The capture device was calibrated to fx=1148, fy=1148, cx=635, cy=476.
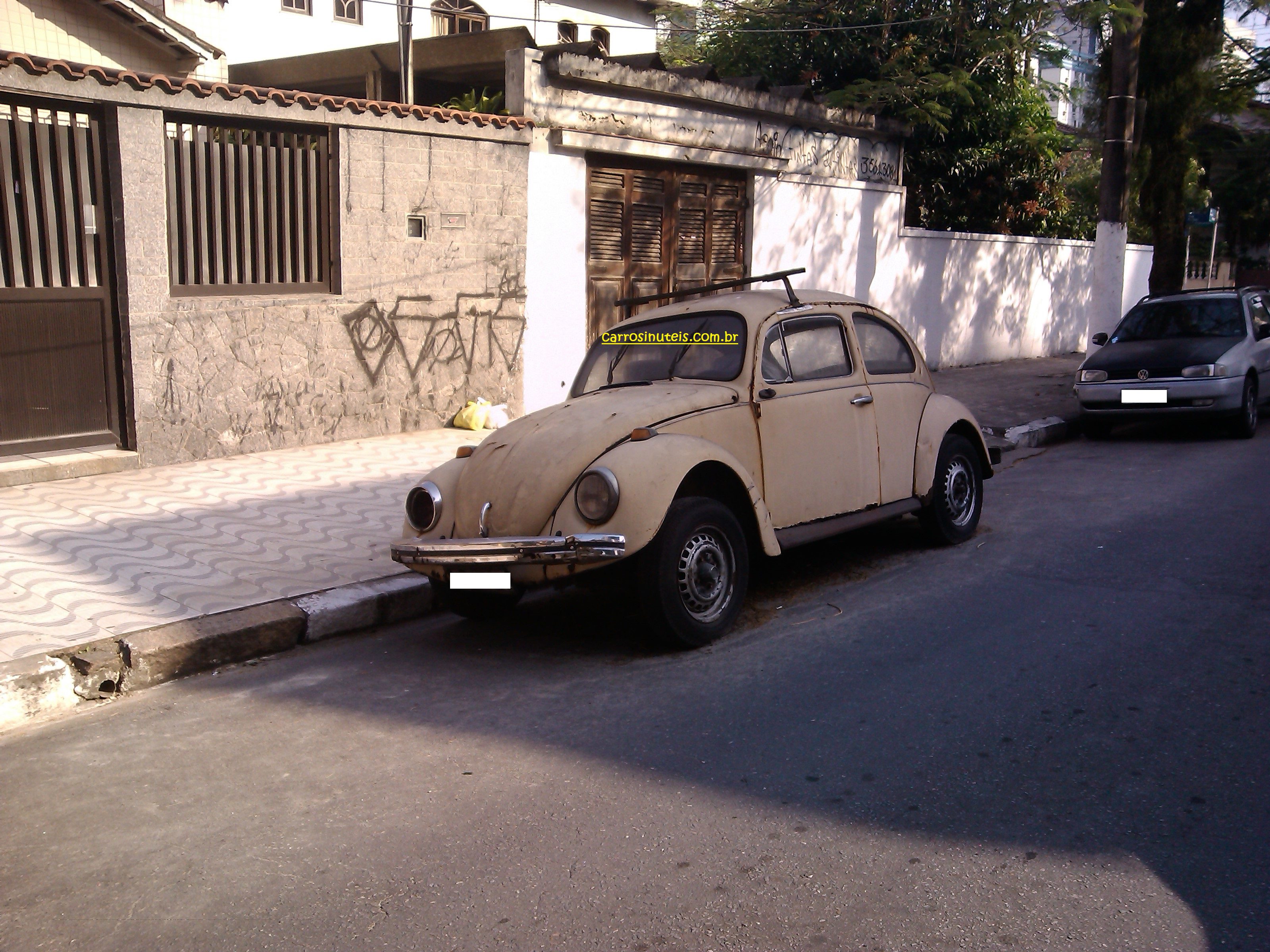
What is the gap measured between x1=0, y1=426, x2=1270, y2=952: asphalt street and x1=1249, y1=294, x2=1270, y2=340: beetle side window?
7153 mm

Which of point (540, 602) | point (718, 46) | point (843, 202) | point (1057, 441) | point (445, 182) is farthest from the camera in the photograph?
point (718, 46)

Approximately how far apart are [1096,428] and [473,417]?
22.2ft

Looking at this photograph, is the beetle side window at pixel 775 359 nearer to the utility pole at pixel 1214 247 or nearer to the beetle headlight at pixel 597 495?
the beetle headlight at pixel 597 495

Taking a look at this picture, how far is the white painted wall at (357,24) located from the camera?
69.1 feet

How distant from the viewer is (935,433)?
24.0 ft

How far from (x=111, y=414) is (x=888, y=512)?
625cm

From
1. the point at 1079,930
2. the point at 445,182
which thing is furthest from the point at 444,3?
the point at 1079,930

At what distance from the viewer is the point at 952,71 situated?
16750 mm

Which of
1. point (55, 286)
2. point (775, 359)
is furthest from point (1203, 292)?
point (55, 286)

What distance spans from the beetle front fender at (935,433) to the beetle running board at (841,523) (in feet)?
0.43

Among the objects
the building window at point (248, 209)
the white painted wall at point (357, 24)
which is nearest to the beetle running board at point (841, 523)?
the building window at point (248, 209)

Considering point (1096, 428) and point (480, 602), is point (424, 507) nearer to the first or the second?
point (480, 602)

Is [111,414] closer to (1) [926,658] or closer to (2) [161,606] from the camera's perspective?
(2) [161,606]

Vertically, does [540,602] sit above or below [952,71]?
below
